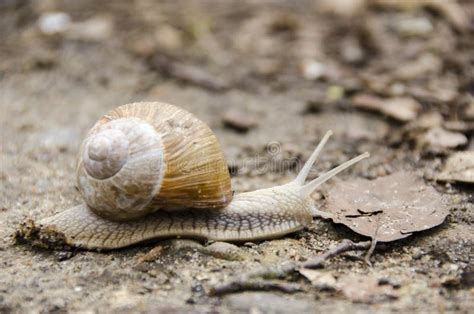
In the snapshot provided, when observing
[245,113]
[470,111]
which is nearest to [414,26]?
[470,111]

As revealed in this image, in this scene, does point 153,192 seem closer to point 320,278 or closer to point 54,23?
point 320,278

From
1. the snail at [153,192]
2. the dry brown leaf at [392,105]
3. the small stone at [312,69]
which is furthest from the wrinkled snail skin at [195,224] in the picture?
the small stone at [312,69]

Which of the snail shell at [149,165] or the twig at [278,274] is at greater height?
the snail shell at [149,165]

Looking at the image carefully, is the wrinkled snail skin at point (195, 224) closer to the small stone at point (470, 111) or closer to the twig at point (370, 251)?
the twig at point (370, 251)

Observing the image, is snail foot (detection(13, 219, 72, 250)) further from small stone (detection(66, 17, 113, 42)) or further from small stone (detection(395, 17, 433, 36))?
small stone (detection(395, 17, 433, 36))

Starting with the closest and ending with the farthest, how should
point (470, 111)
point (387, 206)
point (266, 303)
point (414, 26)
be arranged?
point (266, 303) < point (387, 206) < point (470, 111) < point (414, 26)

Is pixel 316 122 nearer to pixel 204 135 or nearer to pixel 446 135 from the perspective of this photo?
pixel 446 135
